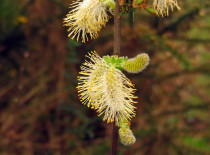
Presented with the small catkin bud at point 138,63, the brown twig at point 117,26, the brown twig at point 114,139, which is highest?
the brown twig at point 117,26

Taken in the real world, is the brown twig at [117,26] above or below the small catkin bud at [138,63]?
above

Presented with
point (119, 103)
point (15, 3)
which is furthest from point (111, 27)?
point (119, 103)

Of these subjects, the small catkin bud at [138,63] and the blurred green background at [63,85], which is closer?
the small catkin bud at [138,63]

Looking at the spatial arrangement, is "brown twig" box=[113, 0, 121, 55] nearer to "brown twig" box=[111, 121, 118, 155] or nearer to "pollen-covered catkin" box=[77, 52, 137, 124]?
"pollen-covered catkin" box=[77, 52, 137, 124]

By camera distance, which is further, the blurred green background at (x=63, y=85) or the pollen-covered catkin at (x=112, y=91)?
the blurred green background at (x=63, y=85)

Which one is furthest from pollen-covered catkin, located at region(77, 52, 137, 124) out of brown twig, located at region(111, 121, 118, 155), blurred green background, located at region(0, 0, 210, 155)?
blurred green background, located at region(0, 0, 210, 155)

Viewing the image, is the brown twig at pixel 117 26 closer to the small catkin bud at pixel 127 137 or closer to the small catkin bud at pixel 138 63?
the small catkin bud at pixel 138 63

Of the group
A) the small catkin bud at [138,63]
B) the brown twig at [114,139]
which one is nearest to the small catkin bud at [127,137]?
the brown twig at [114,139]

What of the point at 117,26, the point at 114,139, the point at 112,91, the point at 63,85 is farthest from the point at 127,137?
the point at 63,85

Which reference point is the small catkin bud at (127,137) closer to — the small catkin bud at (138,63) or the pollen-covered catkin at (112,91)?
the pollen-covered catkin at (112,91)
